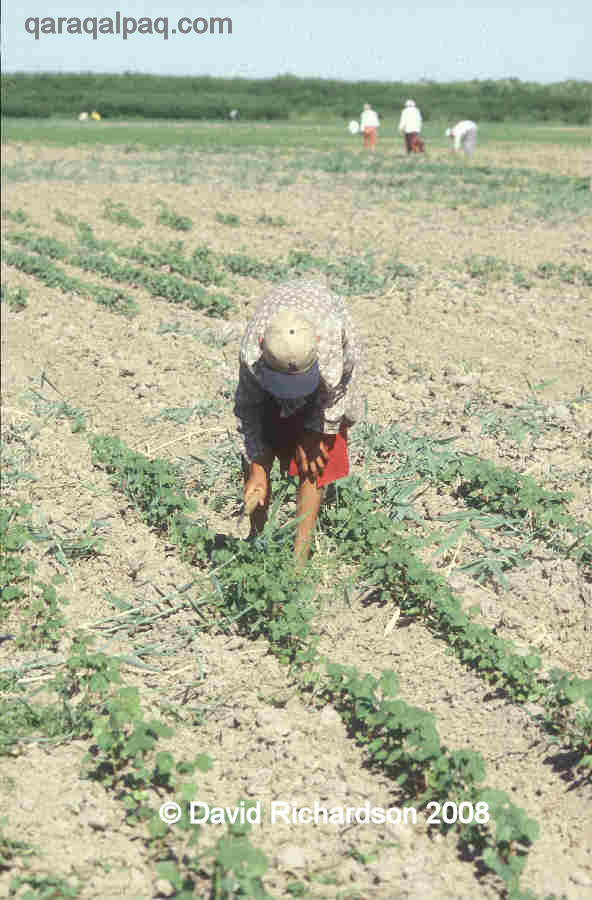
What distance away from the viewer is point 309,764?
323 cm

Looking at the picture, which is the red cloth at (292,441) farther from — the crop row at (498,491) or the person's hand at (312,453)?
the crop row at (498,491)

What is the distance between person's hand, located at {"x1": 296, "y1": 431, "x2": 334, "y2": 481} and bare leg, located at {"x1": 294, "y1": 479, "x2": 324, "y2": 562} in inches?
2.0

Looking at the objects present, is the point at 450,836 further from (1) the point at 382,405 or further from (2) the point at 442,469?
(1) the point at 382,405

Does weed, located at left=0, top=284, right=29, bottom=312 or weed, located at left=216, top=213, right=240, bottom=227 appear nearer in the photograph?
weed, located at left=0, top=284, right=29, bottom=312

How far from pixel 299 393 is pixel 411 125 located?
18.4 metres

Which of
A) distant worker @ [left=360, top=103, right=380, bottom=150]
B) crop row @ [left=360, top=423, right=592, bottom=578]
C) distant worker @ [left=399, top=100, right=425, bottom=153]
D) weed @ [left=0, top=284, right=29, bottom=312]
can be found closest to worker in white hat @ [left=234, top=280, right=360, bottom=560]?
crop row @ [left=360, top=423, right=592, bottom=578]

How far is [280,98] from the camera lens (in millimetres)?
50500

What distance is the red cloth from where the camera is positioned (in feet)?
12.9

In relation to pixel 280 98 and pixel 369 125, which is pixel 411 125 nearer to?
pixel 369 125

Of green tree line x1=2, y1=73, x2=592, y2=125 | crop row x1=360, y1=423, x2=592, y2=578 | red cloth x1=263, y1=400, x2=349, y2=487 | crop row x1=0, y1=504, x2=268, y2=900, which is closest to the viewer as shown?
crop row x1=0, y1=504, x2=268, y2=900

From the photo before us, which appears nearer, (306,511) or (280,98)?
(306,511)

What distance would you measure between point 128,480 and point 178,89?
54.5 meters

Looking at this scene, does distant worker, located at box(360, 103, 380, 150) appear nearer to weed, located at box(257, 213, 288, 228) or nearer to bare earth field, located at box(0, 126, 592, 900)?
weed, located at box(257, 213, 288, 228)

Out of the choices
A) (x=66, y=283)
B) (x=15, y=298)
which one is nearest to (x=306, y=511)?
(x=15, y=298)
